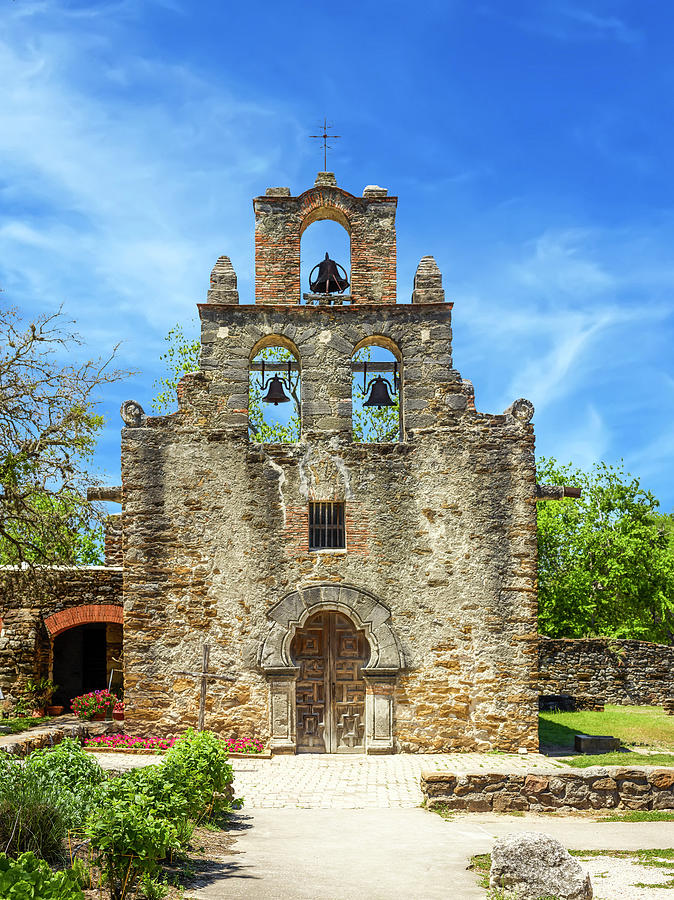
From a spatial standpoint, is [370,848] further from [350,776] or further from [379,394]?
[379,394]

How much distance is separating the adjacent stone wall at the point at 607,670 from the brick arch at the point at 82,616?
1107 cm

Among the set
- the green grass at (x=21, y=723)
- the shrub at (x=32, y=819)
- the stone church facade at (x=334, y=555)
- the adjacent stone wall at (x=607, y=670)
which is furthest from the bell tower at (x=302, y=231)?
the adjacent stone wall at (x=607, y=670)

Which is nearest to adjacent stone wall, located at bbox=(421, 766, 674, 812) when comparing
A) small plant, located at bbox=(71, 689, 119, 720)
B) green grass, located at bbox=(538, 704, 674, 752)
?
green grass, located at bbox=(538, 704, 674, 752)

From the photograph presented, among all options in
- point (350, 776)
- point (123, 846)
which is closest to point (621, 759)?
point (350, 776)

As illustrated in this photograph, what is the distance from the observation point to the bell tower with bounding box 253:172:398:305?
14719mm

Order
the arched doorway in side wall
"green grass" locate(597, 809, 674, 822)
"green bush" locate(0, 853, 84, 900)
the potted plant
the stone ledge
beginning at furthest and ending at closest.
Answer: the arched doorway in side wall → the potted plant → the stone ledge → "green grass" locate(597, 809, 674, 822) → "green bush" locate(0, 853, 84, 900)

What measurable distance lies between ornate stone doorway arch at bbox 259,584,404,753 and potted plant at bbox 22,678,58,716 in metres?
5.23

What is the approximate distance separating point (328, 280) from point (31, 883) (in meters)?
11.9

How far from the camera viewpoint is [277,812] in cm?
952

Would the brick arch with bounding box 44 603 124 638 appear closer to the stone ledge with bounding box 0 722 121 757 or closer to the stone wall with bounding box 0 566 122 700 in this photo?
the stone wall with bounding box 0 566 122 700

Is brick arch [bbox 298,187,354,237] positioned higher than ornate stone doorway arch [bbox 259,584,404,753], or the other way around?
brick arch [bbox 298,187,354,237]

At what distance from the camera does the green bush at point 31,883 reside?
4316 mm

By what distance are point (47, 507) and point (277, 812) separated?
807cm

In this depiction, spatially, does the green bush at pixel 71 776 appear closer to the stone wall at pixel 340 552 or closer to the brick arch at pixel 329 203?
the stone wall at pixel 340 552
